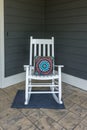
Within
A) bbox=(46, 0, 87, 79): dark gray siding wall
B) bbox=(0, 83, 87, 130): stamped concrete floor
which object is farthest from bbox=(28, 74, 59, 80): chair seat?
bbox=(46, 0, 87, 79): dark gray siding wall

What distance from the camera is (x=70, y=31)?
2.96 meters

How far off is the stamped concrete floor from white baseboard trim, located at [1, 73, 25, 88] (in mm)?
457

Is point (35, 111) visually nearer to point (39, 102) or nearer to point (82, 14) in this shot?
point (39, 102)

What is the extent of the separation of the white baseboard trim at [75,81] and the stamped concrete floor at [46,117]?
390mm

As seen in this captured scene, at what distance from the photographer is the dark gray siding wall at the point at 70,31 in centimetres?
274

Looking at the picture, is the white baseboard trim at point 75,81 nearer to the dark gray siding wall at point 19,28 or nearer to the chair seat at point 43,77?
the chair seat at point 43,77

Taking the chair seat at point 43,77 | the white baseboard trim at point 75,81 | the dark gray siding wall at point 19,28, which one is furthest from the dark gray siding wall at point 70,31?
the chair seat at point 43,77

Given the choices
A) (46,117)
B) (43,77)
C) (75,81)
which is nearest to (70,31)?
(75,81)

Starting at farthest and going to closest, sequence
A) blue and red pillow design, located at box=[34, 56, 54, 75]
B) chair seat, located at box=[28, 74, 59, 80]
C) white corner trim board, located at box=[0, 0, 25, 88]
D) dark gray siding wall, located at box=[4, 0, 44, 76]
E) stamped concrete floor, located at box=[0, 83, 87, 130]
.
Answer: dark gray siding wall, located at box=[4, 0, 44, 76] → white corner trim board, located at box=[0, 0, 25, 88] → blue and red pillow design, located at box=[34, 56, 54, 75] → chair seat, located at box=[28, 74, 59, 80] → stamped concrete floor, located at box=[0, 83, 87, 130]

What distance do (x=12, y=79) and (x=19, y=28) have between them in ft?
3.55

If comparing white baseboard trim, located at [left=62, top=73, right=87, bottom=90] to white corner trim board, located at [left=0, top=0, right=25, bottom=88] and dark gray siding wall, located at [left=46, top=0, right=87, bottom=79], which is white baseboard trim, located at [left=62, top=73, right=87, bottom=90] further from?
white corner trim board, located at [left=0, top=0, right=25, bottom=88]

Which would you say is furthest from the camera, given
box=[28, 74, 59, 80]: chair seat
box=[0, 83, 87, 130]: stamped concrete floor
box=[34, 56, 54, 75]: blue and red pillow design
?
box=[34, 56, 54, 75]: blue and red pillow design

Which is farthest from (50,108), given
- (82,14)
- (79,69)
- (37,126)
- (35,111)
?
(82,14)

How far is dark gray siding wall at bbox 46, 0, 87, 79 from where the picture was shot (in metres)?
2.74
